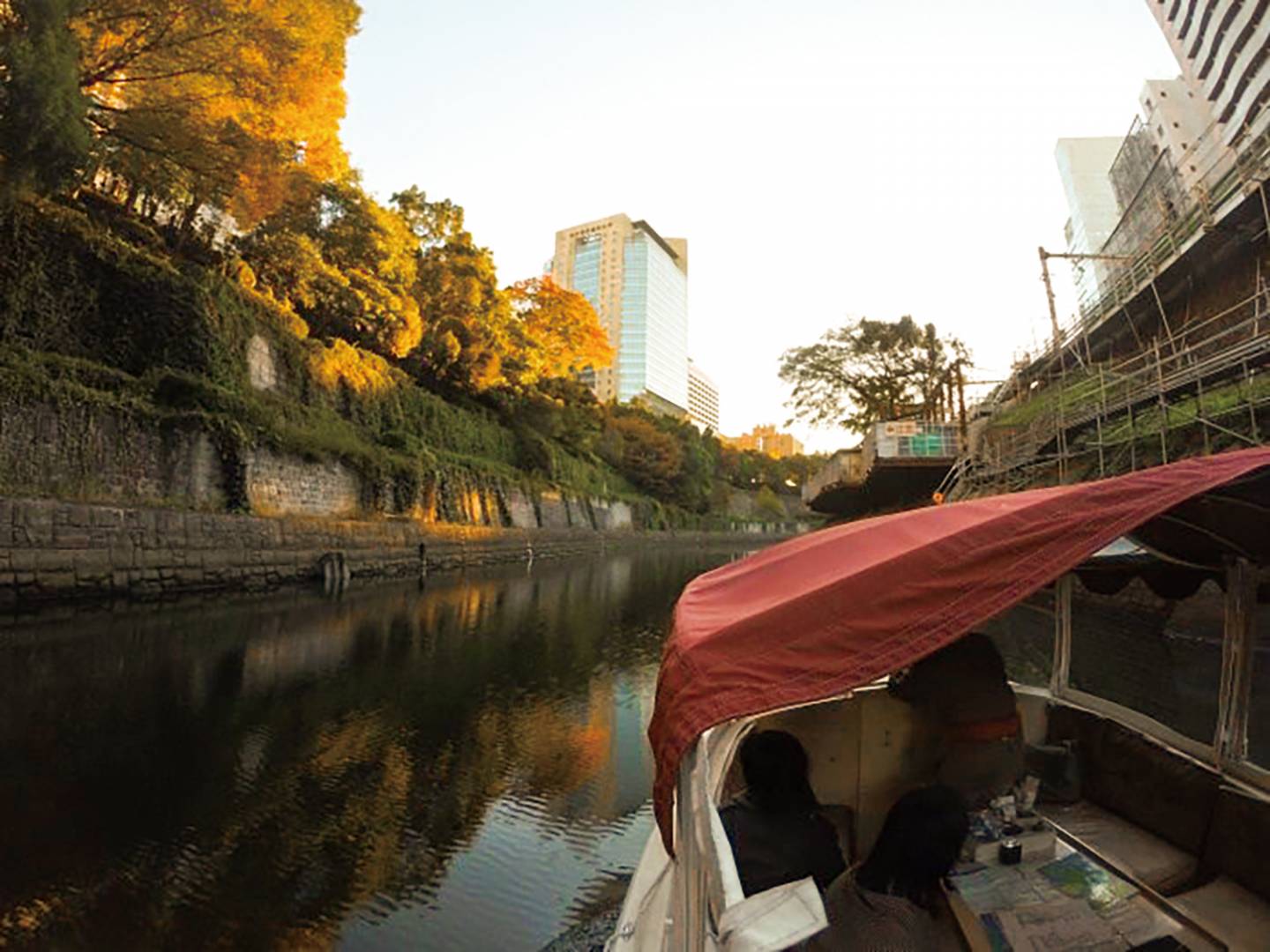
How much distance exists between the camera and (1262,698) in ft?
21.9

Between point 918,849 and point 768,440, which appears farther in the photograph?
point 768,440

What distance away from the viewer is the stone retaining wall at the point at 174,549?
11148mm

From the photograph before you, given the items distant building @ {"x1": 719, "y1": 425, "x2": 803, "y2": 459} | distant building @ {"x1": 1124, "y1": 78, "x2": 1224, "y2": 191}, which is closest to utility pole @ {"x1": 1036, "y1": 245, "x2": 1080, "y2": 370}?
distant building @ {"x1": 1124, "y1": 78, "x2": 1224, "y2": 191}

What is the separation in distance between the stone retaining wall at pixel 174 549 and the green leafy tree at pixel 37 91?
5.95 metres

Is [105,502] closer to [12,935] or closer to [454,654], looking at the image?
[454,654]

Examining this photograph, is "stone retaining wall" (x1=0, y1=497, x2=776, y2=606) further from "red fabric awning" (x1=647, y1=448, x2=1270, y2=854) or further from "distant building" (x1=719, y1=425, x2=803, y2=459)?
"distant building" (x1=719, y1=425, x2=803, y2=459)

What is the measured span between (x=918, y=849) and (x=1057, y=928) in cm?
107

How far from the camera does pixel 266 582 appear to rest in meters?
16.3

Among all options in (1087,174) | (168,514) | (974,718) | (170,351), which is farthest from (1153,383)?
(1087,174)

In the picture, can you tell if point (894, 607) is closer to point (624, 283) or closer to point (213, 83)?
point (213, 83)

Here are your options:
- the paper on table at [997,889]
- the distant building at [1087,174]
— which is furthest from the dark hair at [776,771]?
the distant building at [1087,174]

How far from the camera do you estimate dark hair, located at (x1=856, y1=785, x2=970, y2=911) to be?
197cm

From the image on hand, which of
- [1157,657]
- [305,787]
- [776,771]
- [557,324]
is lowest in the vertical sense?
[305,787]

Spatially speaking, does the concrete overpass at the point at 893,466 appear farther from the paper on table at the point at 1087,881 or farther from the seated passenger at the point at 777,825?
the seated passenger at the point at 777,825
